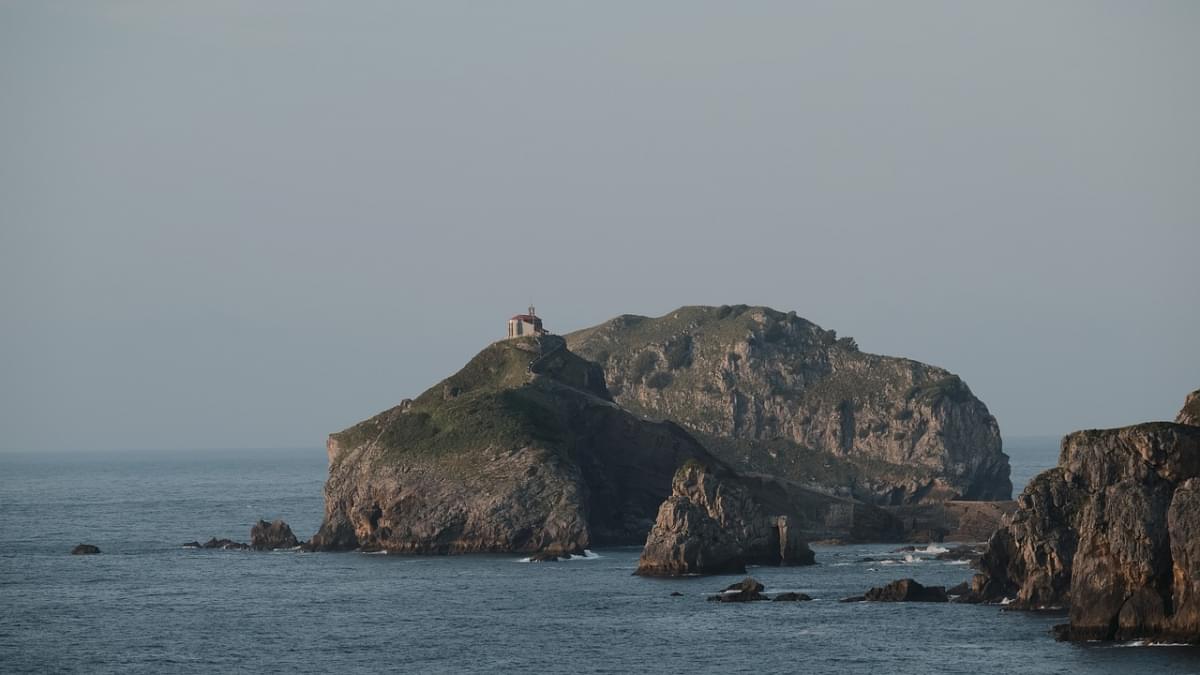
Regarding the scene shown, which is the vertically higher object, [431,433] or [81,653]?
[431,433]

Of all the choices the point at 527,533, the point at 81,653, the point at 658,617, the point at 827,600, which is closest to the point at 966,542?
the point at 527,533

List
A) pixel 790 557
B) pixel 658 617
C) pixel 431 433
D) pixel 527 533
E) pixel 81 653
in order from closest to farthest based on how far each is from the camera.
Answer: pixel 81 653
pixel 658 617
pixel 790 557
pixel 527 533
pixel 431 433

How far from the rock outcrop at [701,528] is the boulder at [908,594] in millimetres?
23634

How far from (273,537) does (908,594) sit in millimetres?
81523

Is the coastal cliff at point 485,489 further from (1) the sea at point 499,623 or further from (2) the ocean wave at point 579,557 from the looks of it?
(1) the sea at point 499,623

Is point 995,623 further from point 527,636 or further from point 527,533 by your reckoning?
point 527,533

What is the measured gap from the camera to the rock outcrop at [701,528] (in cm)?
15712

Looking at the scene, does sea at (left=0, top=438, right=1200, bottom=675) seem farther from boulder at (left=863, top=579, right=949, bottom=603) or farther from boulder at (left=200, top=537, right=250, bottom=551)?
Answer: boulder at (left=200, top=537, right=250, bottom=551)

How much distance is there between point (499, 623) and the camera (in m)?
130

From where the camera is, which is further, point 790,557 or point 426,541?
point 426,541

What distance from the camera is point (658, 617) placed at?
13012cm

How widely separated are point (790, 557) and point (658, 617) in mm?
38397

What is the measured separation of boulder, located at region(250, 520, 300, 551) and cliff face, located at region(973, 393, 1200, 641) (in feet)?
313

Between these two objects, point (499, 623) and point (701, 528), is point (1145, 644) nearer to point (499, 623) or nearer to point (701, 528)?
point (499, 623)
